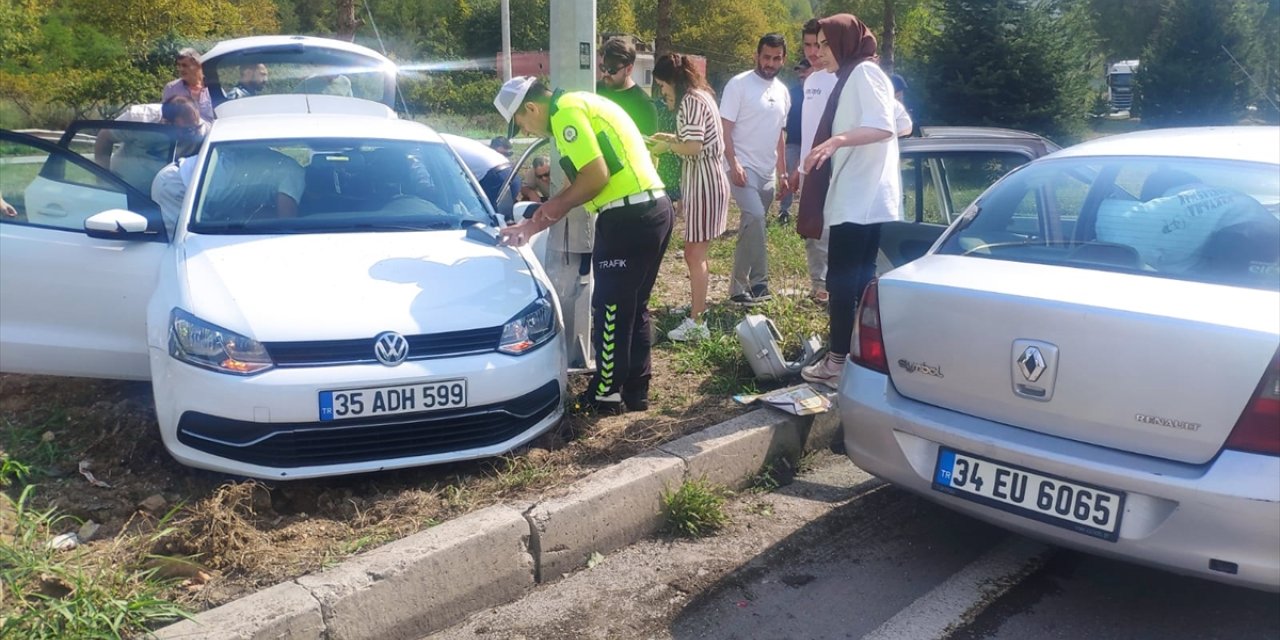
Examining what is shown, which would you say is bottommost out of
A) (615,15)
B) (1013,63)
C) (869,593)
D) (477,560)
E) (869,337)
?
(869,593)

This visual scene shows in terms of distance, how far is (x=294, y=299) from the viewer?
3965mm

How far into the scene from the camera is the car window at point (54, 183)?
4.95 m

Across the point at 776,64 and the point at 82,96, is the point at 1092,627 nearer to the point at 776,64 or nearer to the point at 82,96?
the point at 776,64

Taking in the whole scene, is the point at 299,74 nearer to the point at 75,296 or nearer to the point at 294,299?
the point at 75,296

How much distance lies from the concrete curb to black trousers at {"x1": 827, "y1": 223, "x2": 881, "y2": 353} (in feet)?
2.98

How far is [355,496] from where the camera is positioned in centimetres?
390

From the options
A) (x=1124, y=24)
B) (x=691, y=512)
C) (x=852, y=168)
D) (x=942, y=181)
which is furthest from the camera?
(x=1124, y=24)

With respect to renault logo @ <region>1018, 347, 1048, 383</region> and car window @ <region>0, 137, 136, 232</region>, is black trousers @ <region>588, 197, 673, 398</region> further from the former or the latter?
car window @ <region>0, 137, 136, 232</region>

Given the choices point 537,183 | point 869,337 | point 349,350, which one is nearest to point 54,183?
point 349,350

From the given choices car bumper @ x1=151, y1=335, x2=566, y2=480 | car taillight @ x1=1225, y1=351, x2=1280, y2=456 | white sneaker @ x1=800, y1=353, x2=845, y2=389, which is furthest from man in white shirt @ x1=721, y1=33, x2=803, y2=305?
car taillight @ x1=1225, y1=351, x2=1280, y2=456

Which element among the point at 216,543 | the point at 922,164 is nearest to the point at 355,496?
the point at 216,543

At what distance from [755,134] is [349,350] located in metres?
4.23

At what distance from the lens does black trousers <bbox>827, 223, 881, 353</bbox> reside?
16.1 ft

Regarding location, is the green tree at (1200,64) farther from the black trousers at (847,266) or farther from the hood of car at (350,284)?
the hood of car at (350,284)
